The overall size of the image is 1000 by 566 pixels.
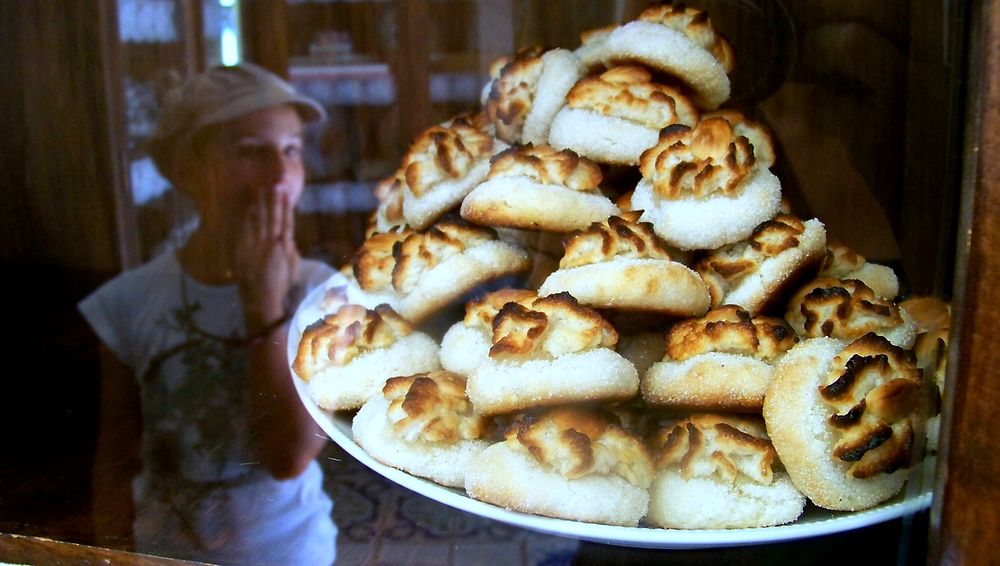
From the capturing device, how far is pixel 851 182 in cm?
112

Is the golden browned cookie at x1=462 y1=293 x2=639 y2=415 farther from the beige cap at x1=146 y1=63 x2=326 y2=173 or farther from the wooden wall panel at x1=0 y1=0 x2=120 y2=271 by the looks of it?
the wooden wall panel at x1=0 y1=0 x2=120 y2=271

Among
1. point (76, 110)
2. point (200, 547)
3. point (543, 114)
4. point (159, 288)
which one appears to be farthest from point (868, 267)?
point (76, 110)

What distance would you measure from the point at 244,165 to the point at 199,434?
0.45 m

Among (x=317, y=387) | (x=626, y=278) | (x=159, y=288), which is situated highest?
(x=626, y=278)

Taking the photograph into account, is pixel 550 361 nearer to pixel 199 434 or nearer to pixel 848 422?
pixel 848 422

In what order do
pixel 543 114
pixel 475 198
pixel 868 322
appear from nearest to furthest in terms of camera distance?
pixel 868 322 < pixel 475 198 < pixel 543 114

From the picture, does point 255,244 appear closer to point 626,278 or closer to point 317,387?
point 317,387

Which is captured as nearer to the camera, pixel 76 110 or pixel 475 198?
pixel 475 198

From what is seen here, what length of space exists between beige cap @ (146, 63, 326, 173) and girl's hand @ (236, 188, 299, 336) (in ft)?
0.48

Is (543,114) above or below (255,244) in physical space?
above

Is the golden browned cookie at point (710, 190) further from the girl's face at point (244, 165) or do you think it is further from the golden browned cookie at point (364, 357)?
the girl's face at point (244, 165)

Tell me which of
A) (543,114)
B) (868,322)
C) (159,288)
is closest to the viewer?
(868,322)

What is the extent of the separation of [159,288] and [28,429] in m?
0.31

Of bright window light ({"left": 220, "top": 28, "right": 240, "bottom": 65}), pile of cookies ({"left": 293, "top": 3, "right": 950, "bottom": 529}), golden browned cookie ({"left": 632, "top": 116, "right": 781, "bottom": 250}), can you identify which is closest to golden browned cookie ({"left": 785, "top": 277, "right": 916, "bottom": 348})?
pile of cookies ({"left": 293, "top": 3, "right": 950, "bottom": 529})
